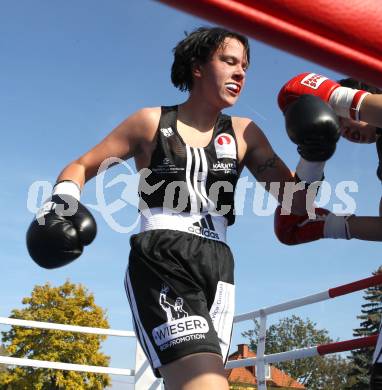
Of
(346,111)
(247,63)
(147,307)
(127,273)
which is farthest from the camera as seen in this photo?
(247,63)

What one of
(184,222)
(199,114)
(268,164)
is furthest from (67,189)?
(268,164)

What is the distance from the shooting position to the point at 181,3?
67 cm

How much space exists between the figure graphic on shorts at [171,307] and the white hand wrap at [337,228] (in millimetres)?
859

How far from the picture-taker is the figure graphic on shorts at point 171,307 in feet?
6.03

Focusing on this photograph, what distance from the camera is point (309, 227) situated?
97.3 inches

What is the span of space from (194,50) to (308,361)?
1997 inches

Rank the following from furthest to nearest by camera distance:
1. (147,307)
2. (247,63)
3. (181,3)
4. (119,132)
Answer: (247,63) < (119,132) < (147,307) < (181,3)

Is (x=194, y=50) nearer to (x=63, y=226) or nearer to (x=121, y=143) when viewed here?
(x=121, y=143)

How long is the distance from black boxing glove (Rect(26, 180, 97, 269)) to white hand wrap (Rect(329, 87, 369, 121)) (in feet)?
2.56

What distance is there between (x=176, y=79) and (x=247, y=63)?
0.33 meters

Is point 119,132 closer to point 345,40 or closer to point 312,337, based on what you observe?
point 345,40

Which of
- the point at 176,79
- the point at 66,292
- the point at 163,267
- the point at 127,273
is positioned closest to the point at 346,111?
the point at 163,267

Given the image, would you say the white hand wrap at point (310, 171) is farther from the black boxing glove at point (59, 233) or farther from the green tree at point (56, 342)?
the green tree at point (56, 342)

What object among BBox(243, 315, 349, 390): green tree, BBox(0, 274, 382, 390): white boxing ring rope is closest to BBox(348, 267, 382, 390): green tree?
BBox(243, 315, 349, 390): green tree
